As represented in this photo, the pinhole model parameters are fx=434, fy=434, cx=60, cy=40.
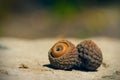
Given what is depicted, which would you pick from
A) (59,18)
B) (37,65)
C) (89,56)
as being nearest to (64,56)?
(89,56)

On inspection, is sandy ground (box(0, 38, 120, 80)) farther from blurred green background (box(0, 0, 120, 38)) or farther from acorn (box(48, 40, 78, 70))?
blurred green background (box(0, 0, 120, 38))

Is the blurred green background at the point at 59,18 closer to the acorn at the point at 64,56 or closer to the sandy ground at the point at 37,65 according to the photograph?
the sandy ground at the point at 37,65

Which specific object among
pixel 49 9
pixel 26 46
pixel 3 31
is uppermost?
pixel 49 9

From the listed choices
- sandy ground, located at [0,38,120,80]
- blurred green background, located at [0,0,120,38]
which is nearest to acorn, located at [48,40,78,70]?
sandy ground, located at [0,38,120,80]

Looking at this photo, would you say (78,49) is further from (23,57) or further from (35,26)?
(35,26)

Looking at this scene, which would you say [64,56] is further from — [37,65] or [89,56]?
[37,65]

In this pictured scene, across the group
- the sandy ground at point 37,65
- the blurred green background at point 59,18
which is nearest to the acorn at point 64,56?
the sandy ground at point 37,65

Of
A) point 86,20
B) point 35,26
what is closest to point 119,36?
point 86,20

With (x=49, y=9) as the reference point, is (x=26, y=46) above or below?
below
